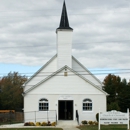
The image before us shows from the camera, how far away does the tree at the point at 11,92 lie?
63.9 metres

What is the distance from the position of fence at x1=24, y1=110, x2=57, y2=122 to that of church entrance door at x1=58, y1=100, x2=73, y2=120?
115 cm

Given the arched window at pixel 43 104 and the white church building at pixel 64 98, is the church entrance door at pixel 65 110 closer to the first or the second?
the white church building at pixel 64 98

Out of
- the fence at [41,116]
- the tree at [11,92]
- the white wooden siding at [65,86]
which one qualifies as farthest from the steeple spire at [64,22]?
the tree at [11,92]

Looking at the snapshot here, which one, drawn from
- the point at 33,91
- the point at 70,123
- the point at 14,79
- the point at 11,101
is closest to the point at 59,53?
the point at 33,91

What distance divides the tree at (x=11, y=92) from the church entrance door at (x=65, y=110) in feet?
77.4

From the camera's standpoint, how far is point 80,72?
146ft

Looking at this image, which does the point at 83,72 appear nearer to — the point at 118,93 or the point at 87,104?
the point at 87,104

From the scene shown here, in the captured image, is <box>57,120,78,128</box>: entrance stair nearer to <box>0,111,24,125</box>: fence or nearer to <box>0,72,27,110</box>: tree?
<box>0,111,24,125</box>: fence

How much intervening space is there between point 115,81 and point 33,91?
49.9 meters

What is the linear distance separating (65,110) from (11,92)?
108ft

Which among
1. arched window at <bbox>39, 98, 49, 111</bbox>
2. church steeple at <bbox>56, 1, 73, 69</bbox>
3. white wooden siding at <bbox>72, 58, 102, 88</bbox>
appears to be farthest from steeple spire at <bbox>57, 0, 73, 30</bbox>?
arched window at <bbox>39, 98, 49, 111</bbox>

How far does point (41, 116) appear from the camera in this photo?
39.7 meters

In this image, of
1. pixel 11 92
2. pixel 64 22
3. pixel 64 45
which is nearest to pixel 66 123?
pixel 64 45

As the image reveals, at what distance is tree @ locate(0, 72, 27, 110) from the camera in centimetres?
6392
